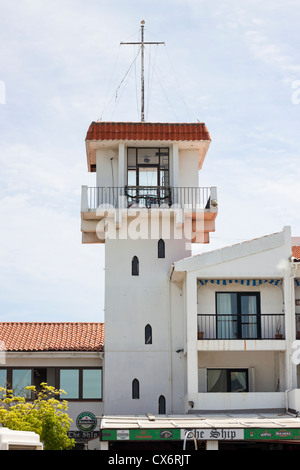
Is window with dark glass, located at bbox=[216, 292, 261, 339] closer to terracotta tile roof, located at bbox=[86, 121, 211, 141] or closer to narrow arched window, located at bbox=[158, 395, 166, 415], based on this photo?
narrow arched window, located at bbox=[158, 395, 166, 415]

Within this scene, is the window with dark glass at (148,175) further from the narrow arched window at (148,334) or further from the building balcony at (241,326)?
the building balcony at (241,326)

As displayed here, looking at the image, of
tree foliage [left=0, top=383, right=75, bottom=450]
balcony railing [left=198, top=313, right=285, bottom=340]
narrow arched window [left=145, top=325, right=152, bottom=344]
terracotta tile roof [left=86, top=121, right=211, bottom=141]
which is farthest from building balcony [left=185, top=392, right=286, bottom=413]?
terracotta tile roof [left=86, top=121, right=211, bottom=141]

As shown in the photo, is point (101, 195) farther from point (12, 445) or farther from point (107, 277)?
point (12, 445)

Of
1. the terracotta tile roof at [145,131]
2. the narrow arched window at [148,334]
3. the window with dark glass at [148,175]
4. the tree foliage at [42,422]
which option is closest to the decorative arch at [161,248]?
the window with dark glass at [148,175]

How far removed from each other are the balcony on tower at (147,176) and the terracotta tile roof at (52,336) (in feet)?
14.1

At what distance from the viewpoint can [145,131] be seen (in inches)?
1624

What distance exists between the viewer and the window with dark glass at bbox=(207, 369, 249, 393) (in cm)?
3875

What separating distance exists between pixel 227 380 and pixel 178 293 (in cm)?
431

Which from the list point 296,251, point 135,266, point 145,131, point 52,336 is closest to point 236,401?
point 135,266

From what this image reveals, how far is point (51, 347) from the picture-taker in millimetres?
40156

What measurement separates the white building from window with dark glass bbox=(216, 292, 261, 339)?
0.14 ft
